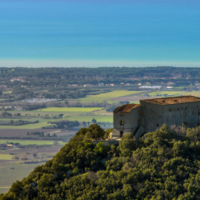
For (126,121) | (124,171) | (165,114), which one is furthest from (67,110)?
(124,171)

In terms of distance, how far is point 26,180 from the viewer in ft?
170

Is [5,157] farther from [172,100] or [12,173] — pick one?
[172,100]

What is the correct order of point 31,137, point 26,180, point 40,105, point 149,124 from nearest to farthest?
1. point 26,180
2. point 149,124
3. point 31,137
4. point 40,105

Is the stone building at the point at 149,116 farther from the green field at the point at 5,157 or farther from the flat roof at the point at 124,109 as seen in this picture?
the green field at the point at 5,157

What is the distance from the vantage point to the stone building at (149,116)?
54.2 m

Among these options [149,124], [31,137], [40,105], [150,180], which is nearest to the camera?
[150,180]

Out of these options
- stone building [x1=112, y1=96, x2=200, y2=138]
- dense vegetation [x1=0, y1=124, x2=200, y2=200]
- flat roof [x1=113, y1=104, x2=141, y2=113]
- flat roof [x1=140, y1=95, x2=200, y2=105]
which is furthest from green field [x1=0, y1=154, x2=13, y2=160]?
flat roof [x1=140, y1=95, x2=200, y2=105]

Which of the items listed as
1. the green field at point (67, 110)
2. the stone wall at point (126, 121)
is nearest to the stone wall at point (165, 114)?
the stone wall at point (126, 121)

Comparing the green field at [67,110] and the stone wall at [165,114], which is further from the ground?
the stone wall at [165,114]

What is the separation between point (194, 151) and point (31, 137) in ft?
288

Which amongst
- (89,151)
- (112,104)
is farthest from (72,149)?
(112,104)

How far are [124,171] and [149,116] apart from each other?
8.69m

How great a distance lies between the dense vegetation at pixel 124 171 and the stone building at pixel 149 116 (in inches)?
65.5

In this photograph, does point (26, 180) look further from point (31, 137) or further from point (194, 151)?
point (31, 137)
